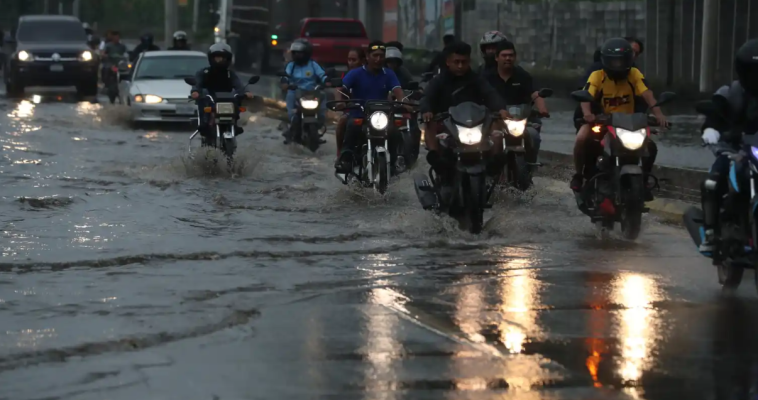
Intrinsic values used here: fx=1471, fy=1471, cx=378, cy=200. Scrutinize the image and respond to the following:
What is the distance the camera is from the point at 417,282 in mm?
9461

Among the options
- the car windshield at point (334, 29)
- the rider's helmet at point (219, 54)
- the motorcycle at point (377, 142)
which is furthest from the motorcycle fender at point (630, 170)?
the car windshield at point (334, 29)

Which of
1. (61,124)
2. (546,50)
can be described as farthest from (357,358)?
(546,50)

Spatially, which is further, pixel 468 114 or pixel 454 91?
pixel 454 91

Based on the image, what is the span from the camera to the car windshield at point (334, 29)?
40.7 meters

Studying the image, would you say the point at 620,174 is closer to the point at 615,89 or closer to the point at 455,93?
the point at 615,89

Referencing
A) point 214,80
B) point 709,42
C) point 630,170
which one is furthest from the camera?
point 709,42

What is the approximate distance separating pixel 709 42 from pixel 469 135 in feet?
→ 52.5

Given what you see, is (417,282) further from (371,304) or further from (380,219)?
(380,219)

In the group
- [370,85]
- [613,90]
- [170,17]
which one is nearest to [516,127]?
[370,85]

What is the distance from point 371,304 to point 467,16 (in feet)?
120

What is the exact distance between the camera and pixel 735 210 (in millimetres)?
8961

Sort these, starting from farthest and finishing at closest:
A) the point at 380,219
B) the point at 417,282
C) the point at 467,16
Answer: the point at 467,16
the point at 380,219
the point at 417,282

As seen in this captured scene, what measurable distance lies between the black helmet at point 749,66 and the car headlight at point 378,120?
6.22 metres

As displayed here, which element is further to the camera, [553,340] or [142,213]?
[142,213]
